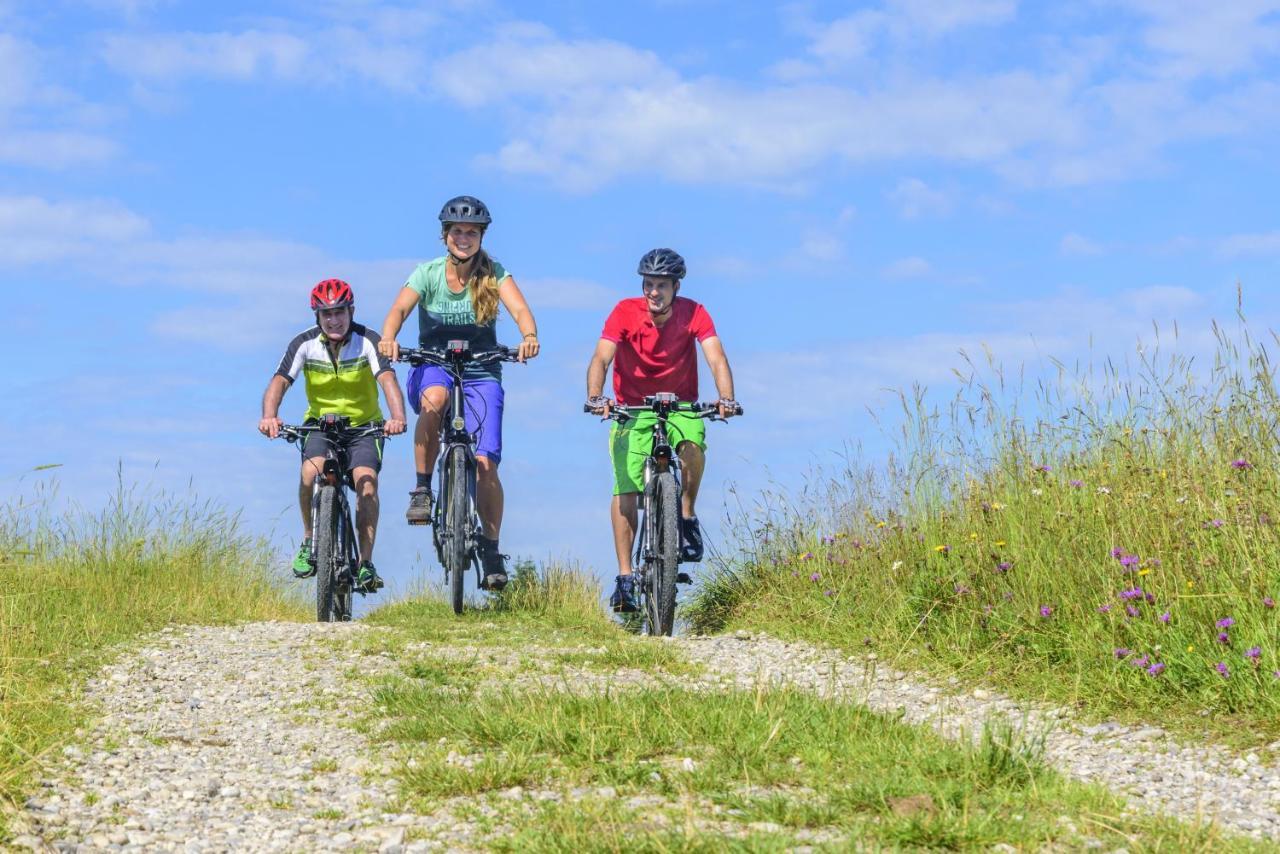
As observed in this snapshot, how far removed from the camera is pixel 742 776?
5012mm

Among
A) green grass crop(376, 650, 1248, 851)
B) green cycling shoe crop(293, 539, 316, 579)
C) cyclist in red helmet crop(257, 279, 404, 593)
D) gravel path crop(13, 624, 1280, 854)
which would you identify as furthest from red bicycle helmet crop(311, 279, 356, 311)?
green grass crop(376, 650, 1248, 851)

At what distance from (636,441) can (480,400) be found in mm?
1380

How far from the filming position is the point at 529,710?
588 cm

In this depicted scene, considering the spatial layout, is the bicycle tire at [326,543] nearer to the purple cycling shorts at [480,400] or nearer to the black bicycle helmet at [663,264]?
the purple cycling shorts at [480,400]

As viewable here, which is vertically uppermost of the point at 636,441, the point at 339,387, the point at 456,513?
the point at 339,387

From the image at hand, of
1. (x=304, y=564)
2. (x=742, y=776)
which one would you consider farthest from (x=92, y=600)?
(x=742, y=776)

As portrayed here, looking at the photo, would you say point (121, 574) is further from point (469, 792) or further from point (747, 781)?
point (747, 781)

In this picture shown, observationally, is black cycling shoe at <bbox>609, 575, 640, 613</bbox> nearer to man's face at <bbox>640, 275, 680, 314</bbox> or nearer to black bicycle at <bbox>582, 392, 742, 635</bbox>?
black bicycle at <bbox>582, 392, 742, 635</bbox>

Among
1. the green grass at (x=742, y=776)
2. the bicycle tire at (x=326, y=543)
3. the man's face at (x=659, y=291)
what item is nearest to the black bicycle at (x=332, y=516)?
the bicycle tire at (x=326, y=543)

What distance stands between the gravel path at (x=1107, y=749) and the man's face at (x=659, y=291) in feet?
9.59

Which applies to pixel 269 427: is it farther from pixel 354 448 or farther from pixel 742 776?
pixel 742 776

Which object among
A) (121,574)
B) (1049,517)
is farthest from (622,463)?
(121,574)

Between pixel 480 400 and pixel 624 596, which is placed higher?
pixel 480 400

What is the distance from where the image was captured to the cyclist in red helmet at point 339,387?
35.7ft
